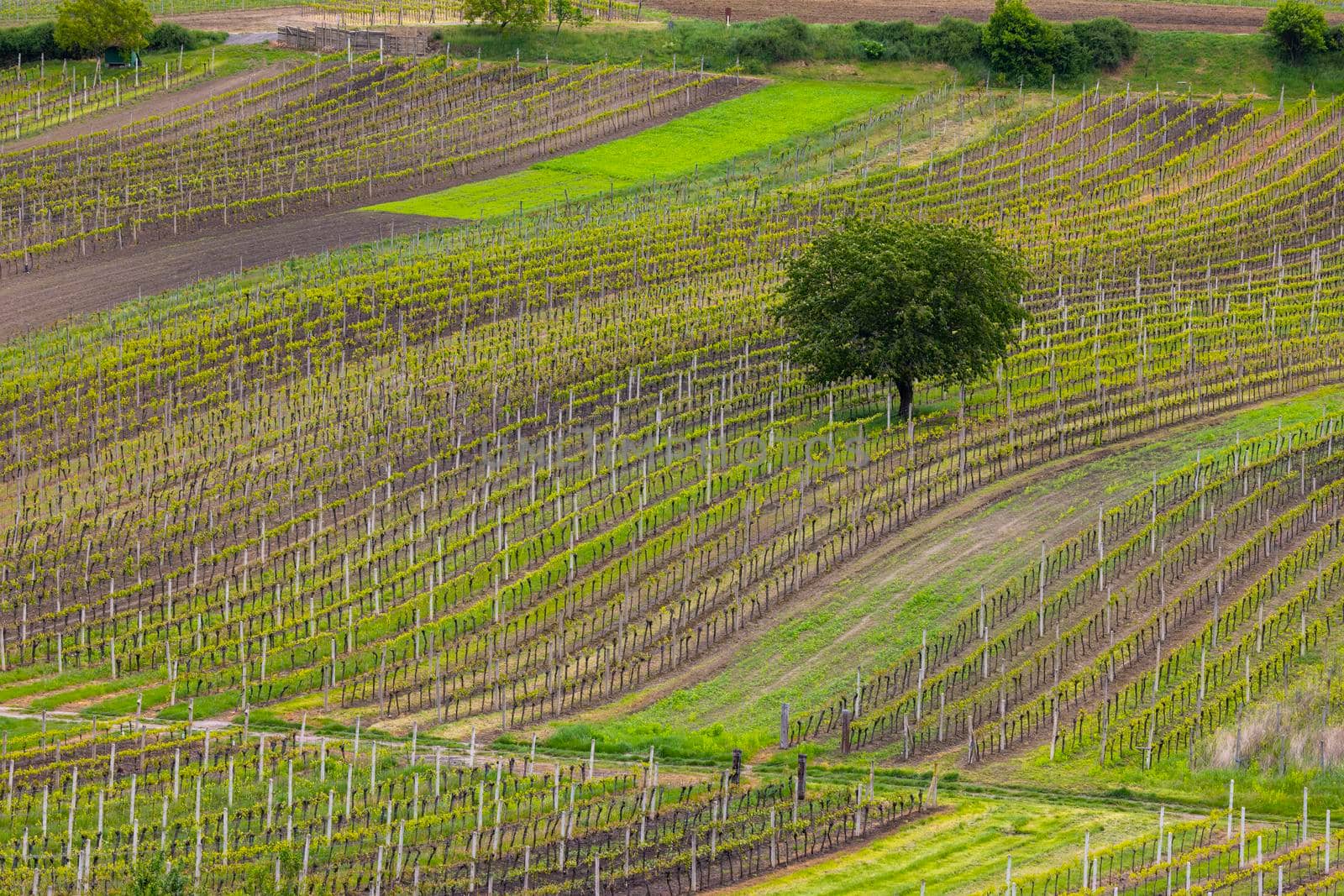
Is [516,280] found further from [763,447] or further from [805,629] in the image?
[805,629]

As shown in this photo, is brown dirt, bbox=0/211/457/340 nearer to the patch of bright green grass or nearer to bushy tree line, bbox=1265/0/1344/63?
the patch of bright green grass

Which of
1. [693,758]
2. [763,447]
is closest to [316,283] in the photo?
[763,447]

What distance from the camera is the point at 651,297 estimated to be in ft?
272

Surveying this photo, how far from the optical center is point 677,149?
4232 inches

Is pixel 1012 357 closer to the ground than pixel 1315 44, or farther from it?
closer to the ground

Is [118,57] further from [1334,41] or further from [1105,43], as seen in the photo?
[1334,41]

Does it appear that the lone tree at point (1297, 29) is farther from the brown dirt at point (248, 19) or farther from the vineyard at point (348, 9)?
the brown dirt at point (248, 19)

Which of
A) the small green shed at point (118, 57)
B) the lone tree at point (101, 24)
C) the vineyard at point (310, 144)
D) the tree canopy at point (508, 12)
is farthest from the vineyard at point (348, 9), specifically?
the lone tree at point (101, 24)

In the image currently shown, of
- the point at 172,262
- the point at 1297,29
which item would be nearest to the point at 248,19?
the point at 172,262

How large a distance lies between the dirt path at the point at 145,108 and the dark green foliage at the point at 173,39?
516 cm

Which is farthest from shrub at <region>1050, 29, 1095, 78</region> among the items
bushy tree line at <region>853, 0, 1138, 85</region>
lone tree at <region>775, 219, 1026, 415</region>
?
lone tree at <region>775, 219, 1026, 415</region>

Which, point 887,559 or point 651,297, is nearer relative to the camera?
point 887,559

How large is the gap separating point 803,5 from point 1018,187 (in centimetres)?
3271

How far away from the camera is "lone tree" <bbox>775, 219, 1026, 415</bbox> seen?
68.9 metres
